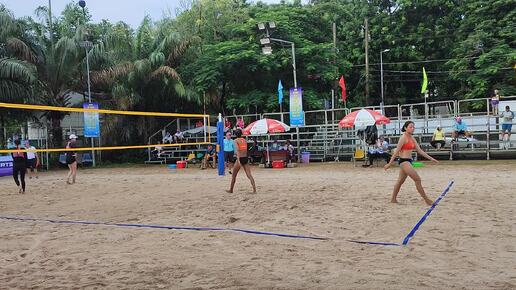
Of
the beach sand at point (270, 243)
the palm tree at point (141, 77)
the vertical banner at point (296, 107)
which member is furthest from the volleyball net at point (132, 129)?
the beach sand at point (270, 243)

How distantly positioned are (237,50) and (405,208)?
61.2 feet

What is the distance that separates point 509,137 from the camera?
1908 centimetres

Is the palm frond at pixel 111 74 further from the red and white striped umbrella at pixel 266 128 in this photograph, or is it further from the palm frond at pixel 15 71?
the red and white striped umbrella at pixel 266 128

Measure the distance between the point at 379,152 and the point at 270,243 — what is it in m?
12.8

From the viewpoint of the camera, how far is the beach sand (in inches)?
183

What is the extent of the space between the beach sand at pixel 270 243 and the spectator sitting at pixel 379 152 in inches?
270

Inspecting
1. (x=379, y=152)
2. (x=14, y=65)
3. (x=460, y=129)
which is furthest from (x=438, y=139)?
(x=14, y=65)

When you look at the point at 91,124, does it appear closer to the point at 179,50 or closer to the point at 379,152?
the point at 179,50

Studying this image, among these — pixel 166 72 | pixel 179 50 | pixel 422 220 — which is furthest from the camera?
pixel 179 50

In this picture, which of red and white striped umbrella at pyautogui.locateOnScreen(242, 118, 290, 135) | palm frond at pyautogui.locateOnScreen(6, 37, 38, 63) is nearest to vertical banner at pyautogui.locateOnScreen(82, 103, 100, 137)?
palm frond at pyautogui.locateOnScreen(6, 37, 38, 63)

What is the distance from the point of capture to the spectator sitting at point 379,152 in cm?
→ 1809

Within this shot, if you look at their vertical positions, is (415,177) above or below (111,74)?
below

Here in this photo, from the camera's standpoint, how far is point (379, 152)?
18.1 meters

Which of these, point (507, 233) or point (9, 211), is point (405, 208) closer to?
point (507, 233)
